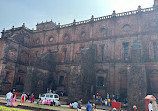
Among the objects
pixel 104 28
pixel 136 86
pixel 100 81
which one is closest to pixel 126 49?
pixel 104 28

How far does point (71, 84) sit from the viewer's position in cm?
1808

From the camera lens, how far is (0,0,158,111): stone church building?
57.2 feet

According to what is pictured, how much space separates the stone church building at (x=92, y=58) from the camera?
17433 mm

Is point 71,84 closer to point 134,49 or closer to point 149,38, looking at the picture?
point 134,49

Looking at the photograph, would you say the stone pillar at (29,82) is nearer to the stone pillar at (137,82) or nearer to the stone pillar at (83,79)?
the stone pillar at (83,79)

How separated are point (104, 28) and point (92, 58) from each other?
538 cm

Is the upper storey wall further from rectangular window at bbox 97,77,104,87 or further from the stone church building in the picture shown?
rectangular window at bbox 97,77,104,87

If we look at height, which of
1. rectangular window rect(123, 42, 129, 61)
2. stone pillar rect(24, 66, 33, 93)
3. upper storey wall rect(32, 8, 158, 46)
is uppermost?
upper storey wall rect(32, 8, 158, 46)

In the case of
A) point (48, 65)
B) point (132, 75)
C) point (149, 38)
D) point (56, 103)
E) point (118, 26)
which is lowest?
point (56, 103)

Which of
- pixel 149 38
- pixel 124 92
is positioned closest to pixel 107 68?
pixel 124 92

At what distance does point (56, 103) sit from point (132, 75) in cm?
913

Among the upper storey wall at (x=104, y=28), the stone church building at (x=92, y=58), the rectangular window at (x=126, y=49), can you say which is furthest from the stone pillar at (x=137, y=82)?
the upper storey wall at (x=104, y=28)

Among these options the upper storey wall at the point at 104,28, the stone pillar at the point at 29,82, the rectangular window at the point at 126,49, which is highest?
the upper storey wall at the point at 104,28

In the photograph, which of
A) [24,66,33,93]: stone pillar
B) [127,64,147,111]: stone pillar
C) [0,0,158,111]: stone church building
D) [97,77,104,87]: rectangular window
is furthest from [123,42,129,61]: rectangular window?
[24,66,33,93]: stone pillar
